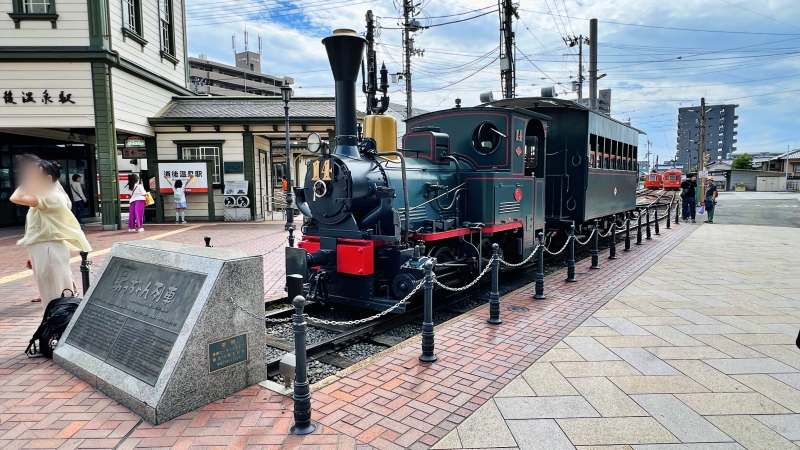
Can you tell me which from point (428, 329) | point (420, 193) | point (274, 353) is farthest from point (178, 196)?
point (428, 329)

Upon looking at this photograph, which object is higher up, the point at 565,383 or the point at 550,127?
the point at 550,127

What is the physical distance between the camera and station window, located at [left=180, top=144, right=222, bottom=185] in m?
16.6

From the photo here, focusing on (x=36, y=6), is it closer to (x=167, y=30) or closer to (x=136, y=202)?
(x=167, y=30)

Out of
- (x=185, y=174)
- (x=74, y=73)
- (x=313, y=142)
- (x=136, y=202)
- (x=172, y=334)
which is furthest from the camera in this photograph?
(x=185, y=174)

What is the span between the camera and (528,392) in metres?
3.84

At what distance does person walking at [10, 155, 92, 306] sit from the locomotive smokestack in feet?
10.2

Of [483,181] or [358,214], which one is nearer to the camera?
[358,214]

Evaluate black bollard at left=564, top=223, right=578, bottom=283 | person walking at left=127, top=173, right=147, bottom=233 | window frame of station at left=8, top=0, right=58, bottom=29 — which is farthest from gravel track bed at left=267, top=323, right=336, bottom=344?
window frame of station at left=8, top=0, right=58, bottom=29

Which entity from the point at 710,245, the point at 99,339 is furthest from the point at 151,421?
the point at 710,245

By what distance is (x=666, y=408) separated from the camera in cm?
358

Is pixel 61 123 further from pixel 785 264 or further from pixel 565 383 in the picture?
pixel 785 264

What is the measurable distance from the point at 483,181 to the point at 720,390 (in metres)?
3.98

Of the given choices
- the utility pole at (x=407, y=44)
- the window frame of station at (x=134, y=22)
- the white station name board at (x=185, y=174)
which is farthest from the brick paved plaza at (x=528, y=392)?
the utility pole at (x=407, y=44)

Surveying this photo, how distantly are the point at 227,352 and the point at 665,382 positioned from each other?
3616mm
